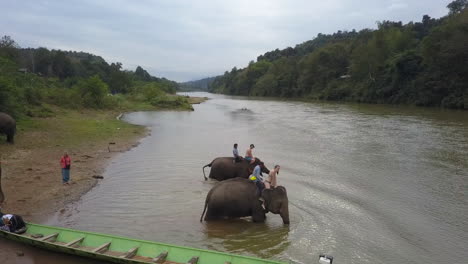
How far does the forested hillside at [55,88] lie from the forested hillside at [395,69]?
36733 mm

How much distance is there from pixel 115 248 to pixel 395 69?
69653 millimetres

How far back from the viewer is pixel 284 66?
437 ft

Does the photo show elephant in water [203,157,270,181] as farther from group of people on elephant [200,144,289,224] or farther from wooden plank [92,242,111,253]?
wooden plank [92,242,111,253]

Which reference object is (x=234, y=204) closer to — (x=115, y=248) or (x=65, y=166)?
(x=115, y=248)

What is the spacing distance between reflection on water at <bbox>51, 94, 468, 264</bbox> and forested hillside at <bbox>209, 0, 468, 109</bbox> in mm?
34279

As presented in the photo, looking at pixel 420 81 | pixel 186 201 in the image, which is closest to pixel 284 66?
pixel 420 81

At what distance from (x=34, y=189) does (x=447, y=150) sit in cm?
2289

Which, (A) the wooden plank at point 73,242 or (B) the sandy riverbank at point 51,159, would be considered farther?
(B) the sandy riverbank at point 51,159

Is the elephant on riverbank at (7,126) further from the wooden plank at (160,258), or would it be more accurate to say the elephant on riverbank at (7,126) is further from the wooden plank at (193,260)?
the wooden plank at (193,260)

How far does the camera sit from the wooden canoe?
920 cm

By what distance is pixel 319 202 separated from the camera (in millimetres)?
15398

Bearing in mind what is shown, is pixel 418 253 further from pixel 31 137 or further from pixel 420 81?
pixel 420 81

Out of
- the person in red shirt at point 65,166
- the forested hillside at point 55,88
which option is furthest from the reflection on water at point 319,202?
the forested hillside at point 55,88

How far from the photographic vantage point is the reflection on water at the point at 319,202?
11.5 m
